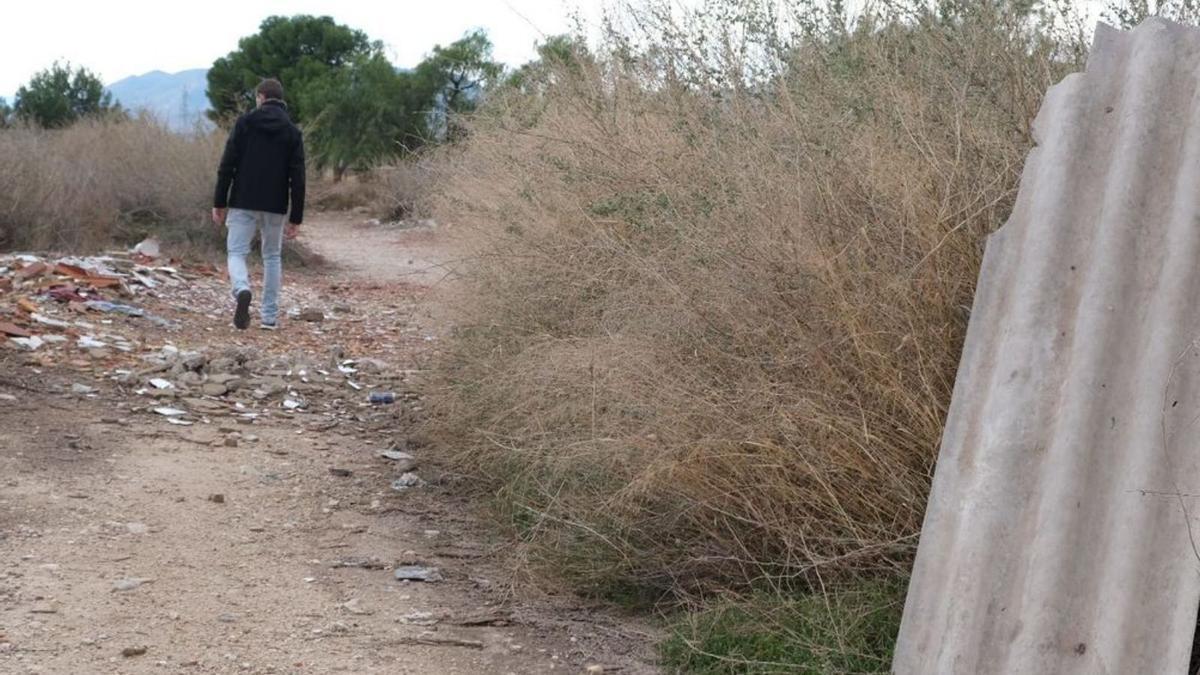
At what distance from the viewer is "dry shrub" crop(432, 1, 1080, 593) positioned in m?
3.67

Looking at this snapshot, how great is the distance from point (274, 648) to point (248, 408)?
3274 millimetres

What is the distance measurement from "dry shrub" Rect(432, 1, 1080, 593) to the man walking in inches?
158

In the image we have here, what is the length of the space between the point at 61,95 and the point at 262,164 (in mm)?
24999

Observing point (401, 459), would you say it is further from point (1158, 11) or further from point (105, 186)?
point (105, 186)

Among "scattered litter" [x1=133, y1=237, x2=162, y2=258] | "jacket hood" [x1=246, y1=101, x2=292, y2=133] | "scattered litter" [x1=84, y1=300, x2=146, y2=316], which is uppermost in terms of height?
"jacket hood" [x1=246, y1=101, x2=292, y2=133]

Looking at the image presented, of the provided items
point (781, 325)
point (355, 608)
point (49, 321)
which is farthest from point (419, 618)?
point (49, 321)

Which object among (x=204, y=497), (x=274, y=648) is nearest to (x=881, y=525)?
(x=274, y=648)

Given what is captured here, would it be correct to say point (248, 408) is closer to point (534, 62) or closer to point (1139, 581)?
point (534, 62)

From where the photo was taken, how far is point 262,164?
8.86 metres

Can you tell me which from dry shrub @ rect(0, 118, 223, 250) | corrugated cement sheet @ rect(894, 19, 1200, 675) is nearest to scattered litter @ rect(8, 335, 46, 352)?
dry shrub @ rect(0, 118, 223, 250)

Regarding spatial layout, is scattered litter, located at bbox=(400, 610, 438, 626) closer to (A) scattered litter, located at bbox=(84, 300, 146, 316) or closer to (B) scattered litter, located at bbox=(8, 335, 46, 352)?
(B) scattered litter, located at bbox=(8, 335, 46, 352)

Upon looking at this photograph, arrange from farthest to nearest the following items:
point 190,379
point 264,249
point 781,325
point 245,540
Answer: point 264,249
point 190,379
point 245,540
point 781,325

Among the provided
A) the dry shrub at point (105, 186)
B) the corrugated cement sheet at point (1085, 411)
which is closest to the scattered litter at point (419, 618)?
the corrugated cement sheet at point (1085, 411)

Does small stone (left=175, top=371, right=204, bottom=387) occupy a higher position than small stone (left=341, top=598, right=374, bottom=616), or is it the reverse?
small stone (left=175, top=371, right=204, bottom=387)
